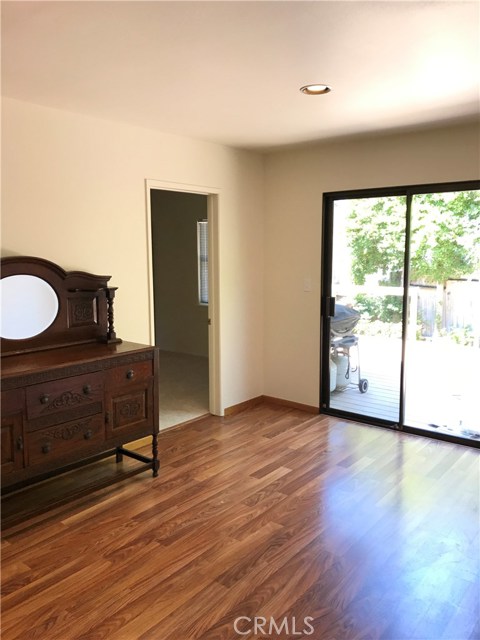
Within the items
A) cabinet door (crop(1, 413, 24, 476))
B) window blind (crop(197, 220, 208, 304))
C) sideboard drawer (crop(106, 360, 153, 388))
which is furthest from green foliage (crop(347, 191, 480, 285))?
cabinet door (crop(1, 413, 24, 476))

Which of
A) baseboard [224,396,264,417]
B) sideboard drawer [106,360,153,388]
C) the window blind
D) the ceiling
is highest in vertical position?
the ceiling

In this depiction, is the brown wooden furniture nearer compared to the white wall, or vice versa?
the brown wooden furniture

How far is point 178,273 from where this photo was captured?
24.2 ft

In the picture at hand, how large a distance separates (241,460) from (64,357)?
5.02ft

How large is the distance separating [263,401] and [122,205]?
253 centimetres

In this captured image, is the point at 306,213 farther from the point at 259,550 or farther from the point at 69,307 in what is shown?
the point at 259,550

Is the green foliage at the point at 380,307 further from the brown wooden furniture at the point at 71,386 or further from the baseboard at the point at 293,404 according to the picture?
the brown wooden furniture at the point at 71,386

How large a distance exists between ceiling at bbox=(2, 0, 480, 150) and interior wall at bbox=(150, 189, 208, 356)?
3.54 m

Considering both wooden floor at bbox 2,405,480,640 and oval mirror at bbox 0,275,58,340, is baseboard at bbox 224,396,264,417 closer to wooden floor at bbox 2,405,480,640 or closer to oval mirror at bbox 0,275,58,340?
wooden floor at bbox 2,405,480,640

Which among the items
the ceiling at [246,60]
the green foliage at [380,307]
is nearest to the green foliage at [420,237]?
the green foliage at [380,307]

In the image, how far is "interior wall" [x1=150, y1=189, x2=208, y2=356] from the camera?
714 centimetres

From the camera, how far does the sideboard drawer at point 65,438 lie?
2730 millimetres

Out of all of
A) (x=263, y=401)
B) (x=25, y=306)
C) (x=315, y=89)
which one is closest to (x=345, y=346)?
(x=263, y=401)

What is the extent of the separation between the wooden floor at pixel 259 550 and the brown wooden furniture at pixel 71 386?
1.34 ft
